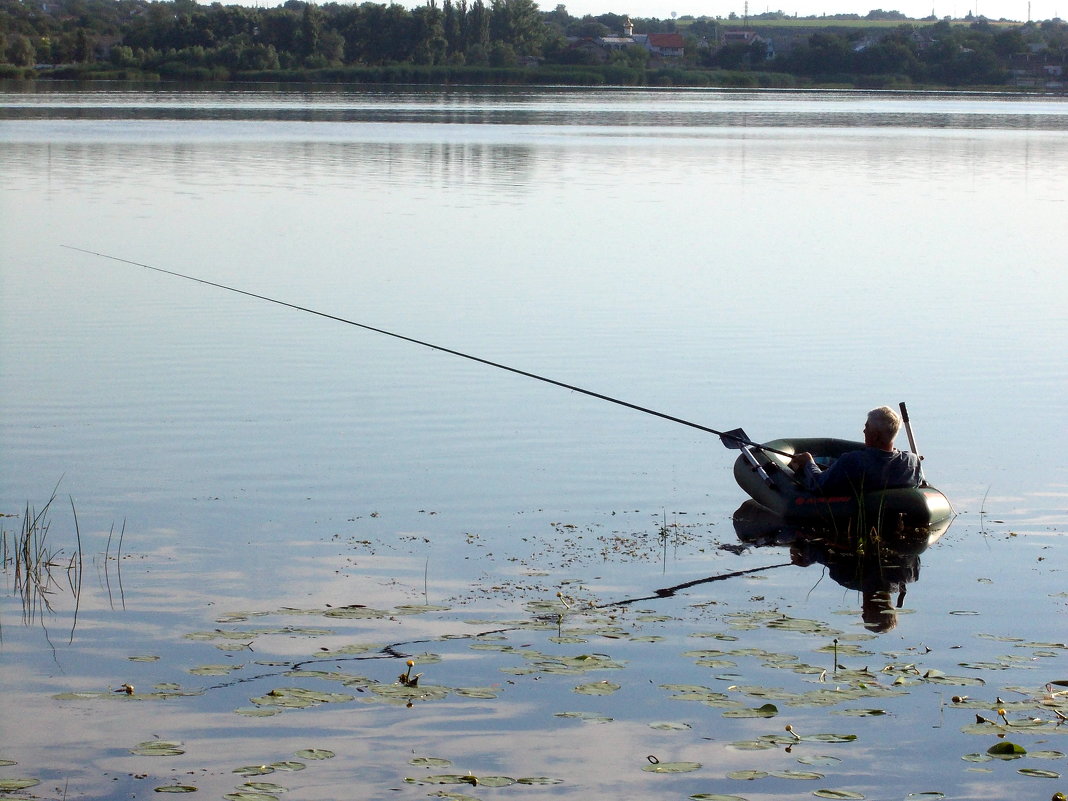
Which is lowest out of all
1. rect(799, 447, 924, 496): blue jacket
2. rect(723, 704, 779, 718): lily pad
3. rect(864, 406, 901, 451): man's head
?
rect(723, 704, 779, 718): lily pad

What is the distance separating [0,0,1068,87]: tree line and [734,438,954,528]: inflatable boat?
113 metres

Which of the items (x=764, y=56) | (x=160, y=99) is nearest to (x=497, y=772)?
(x=160, y=99)

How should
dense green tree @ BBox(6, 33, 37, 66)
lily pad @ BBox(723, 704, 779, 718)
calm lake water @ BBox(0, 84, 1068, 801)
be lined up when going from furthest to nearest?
dense green tree @ BBox(6, 33, 37, 66), lily pad @ BBox(723, 704, 779, 718), calm lake water @ BBox(0, 84, 1068, 801)

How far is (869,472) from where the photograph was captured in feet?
27.9

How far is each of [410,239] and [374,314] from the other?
6.92m

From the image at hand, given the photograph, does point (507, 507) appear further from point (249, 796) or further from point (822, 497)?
point (249, 796)

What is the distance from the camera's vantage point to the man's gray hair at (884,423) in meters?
8.41

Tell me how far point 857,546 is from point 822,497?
38cm

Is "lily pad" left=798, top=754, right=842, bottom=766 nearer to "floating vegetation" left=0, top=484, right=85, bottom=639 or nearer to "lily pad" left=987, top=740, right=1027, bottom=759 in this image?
"lily pad" left=987, top=740, right=1027, bottom=759

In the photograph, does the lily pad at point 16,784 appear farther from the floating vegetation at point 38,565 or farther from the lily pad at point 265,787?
the floating vegetation at point 38,565

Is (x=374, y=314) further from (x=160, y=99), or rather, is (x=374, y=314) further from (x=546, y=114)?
(x=160, y=99)

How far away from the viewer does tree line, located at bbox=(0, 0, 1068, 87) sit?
121500 millimetres

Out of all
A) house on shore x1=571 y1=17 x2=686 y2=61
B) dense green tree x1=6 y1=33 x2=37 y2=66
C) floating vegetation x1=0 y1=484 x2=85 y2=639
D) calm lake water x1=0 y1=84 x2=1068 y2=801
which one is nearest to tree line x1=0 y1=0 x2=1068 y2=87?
dense green tree x1=6 y1=33 x2=37 y2=66

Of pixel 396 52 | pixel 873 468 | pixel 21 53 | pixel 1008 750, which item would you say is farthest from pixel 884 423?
pixel 396 52
